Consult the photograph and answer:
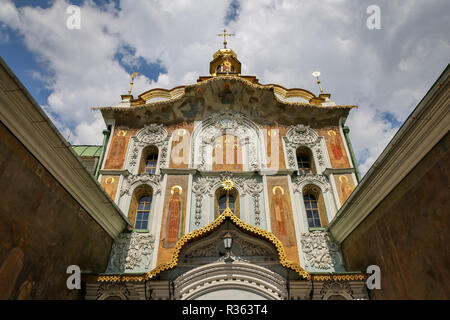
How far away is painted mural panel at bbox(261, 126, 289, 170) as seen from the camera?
41.0 feet

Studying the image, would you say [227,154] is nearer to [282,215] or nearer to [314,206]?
[282,215]

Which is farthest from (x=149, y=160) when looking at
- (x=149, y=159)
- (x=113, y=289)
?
(x=113, y=289)

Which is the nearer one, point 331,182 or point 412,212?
point 412,212

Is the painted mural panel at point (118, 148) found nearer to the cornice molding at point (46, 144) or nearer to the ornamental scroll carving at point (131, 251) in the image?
the ornamental scroll carving at point (131, 251)

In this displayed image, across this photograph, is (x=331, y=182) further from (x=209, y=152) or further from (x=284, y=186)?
(x=209, y=152)

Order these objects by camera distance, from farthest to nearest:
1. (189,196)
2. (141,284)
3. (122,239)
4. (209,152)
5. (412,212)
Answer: (209,152), (189,196), (122,239), (141,284), (412,212)

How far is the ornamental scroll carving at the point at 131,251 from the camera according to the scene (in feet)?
32.0

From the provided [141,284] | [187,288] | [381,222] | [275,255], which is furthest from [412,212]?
[141,284]

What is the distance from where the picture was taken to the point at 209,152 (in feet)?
42.9

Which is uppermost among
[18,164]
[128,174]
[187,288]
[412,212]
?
[128,174]

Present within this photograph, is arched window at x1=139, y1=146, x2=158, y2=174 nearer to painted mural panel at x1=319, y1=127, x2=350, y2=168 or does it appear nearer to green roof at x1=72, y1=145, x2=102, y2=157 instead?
green roof at x1=72, y1=145, x2=102, y2=157

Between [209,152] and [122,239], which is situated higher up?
[209,152]

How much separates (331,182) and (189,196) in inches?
230

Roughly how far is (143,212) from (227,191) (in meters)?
3.64
